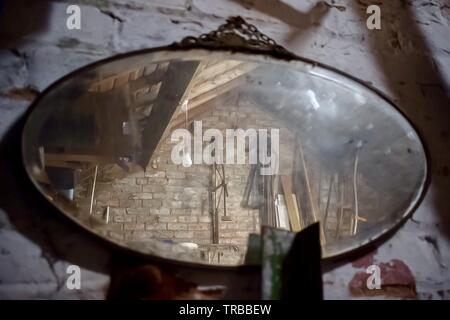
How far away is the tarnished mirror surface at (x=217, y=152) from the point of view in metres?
0.81

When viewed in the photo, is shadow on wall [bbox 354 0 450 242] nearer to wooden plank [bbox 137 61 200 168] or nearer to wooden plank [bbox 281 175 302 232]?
wooden plank [bbox 137 61 200 168]

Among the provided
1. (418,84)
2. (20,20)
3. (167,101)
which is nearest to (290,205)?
(167,101)

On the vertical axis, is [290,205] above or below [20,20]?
below

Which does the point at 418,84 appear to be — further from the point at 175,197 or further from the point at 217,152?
the point at 217,152

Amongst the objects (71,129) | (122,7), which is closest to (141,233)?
(71,129)

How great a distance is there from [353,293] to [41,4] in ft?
2.81

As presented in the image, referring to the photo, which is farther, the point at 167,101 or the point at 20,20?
the point at 167,101

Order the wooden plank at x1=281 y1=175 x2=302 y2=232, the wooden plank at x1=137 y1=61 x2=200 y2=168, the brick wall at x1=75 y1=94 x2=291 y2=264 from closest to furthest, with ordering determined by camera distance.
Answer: the wooden plank at x1=137 y1=61 x2=200 y2=168, the wooden plank at x1=281 y1=175 x2=302 y2=232, the brick wall at x1=75 y1=94 x2=291 y2=264

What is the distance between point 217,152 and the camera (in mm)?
3682

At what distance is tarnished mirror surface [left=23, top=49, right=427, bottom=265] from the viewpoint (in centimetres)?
81

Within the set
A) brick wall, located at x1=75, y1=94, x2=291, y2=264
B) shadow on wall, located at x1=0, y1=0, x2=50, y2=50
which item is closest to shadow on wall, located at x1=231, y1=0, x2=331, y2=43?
shadow on wall, located at x1=0, y1=0, x2=50, y2=50

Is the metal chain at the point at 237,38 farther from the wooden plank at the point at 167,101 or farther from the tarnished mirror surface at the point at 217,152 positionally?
the wooden plank at the point at 167,101

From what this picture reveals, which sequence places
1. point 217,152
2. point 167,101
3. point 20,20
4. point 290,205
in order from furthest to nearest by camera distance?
1. point 217,152
2. point 290,205
3. point 167,101
4. point 20,20
